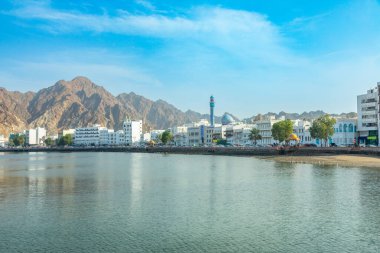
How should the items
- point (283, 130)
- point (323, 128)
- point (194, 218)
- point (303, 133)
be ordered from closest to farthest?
point (194, 218), point (323, 128), point (283, 130), point (303, 133)

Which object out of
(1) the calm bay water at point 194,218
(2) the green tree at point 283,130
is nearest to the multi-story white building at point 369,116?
(2) the green tree at point 283,130

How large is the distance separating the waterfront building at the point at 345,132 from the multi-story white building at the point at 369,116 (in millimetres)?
6153

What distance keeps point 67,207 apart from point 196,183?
25.5m

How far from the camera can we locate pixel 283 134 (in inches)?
6014

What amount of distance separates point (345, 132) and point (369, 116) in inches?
577

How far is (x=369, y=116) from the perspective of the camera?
139 m

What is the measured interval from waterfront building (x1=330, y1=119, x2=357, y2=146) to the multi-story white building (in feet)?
20.2

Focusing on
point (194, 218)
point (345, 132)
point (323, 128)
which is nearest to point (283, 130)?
point (323, 128)

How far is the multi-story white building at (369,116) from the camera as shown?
13575 centimetres

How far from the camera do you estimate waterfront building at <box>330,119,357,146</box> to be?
151 metres

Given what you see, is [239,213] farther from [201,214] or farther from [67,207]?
[67,207]

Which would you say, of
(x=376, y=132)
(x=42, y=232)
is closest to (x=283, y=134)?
(x=376, y=132)

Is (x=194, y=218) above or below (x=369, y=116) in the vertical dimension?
below

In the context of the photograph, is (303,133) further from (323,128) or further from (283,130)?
(323,128)
